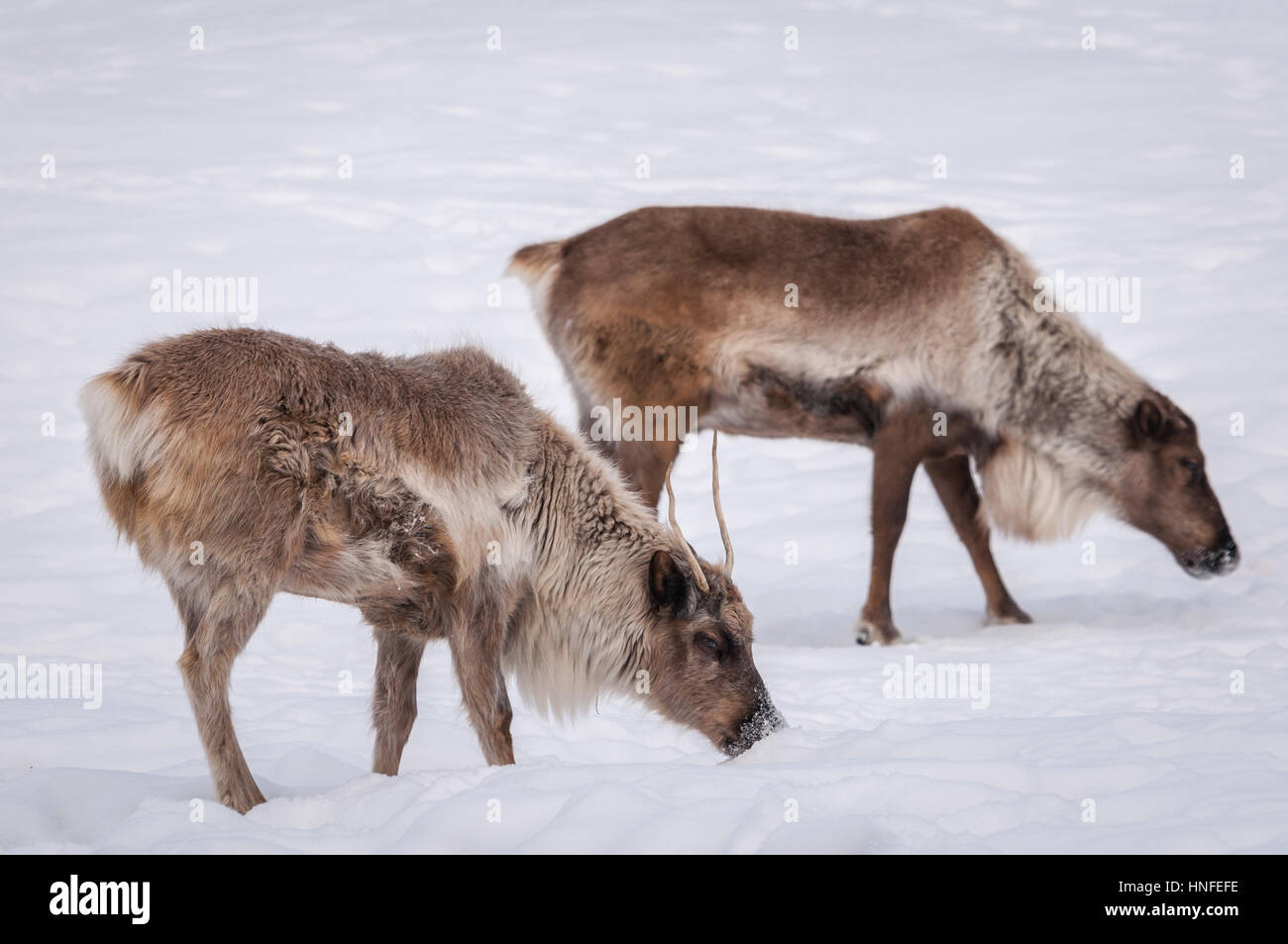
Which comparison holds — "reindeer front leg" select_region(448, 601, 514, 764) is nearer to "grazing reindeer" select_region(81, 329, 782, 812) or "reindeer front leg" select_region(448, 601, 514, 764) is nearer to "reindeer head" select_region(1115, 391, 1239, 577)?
"grazing reindeer" select_region(81, 329, 782, 812)

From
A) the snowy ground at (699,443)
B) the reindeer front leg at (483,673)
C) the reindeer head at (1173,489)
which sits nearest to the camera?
the snowy ground at (699,443)

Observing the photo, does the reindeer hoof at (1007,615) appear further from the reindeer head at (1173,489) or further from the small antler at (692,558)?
the small antler at (692,558)

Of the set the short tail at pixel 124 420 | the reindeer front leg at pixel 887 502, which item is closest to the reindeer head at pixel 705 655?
the short tail at pixel 124 420

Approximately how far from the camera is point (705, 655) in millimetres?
5043

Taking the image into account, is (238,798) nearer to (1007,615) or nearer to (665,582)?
(665,582)

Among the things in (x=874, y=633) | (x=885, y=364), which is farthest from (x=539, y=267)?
(x=874, y=633)

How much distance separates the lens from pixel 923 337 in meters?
7.43

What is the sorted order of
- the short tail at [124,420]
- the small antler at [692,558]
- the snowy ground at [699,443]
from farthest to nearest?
the small antler at [692,558] → the short tail at [124,420] → the snowy ground at [699,443]

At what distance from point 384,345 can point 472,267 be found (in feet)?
5.82

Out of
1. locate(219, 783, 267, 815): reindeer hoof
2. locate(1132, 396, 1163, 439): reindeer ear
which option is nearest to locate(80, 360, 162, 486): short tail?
locate(219, 783, 267, 815): reindeer hoof

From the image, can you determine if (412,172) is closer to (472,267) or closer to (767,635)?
(472,267)

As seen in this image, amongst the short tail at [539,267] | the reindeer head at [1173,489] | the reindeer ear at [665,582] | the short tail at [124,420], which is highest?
the short tail at [124,420]

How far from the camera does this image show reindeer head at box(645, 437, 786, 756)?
4.99 m

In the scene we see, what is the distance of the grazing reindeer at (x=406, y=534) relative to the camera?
4.29 meters
